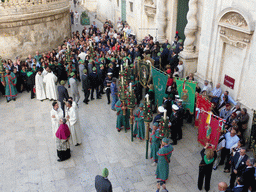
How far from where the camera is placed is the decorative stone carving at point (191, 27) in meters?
12.0

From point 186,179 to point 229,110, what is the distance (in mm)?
2775

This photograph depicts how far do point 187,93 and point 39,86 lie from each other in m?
6.79

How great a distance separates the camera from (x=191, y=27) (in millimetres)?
12266

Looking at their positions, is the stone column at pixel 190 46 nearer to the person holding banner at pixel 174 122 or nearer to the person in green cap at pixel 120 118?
the person holding banner at pixel 174 122

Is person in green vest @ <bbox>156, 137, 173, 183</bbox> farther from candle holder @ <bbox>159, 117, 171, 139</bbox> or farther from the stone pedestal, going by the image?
the stone pedestal

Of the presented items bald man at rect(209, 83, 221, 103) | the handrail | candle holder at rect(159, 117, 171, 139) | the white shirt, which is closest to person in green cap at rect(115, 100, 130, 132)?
candle holder at rect(159, 117, 171, 139)

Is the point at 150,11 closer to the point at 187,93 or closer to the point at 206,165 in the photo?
the point at 187,93

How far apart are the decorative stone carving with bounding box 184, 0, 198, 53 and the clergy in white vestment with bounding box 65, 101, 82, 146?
670 centimetres

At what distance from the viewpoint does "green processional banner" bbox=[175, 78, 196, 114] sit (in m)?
9.11

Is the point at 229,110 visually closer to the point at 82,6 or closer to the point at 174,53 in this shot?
the point at 174,53

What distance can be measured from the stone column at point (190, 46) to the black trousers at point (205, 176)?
20.9ft

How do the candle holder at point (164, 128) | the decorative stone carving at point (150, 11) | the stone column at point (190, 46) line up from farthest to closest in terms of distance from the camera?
the decorative stone carving at point (150, 11) → the stone column at point (190, 46) → the candle holder at point (164, 128)

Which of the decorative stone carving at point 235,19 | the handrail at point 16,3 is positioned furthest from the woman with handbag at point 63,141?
the handrail at point 16,3

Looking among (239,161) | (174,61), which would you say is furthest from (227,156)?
(174,61)
